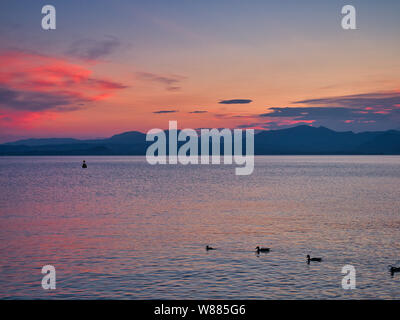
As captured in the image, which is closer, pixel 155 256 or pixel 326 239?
pixel 155 256

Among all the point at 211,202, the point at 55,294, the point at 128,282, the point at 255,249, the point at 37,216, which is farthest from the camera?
the point at 211,202

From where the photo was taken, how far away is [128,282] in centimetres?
2466

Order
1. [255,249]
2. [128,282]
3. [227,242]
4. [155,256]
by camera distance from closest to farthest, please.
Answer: [128,282], [155,256], [255,249], [227,242]

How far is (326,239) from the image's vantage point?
37.7 meters

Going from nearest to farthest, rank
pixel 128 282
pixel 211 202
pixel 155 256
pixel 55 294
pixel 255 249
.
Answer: pixel 55 294
pixel 128 282
pixel 155 256
pixel 255 249
pixel 211 202

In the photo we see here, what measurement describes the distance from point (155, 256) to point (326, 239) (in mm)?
A: 16358
